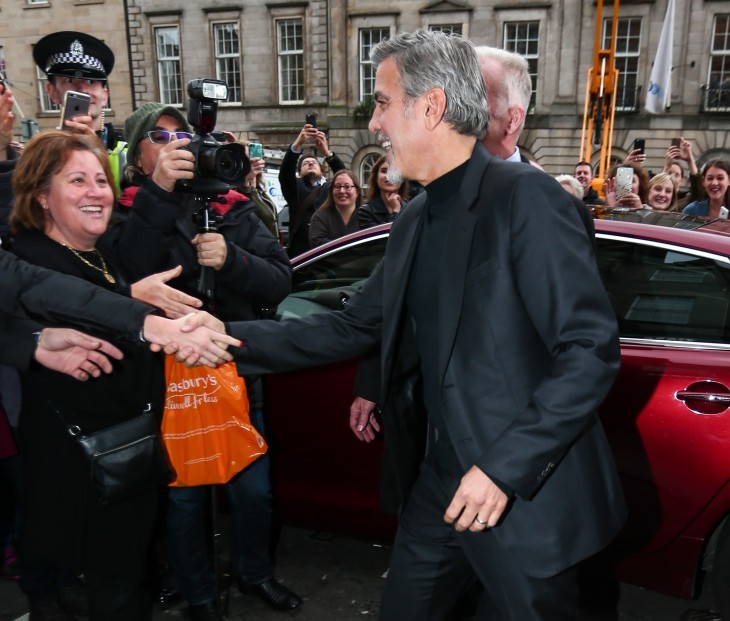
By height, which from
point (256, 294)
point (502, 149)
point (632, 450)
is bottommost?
point (632, 450)

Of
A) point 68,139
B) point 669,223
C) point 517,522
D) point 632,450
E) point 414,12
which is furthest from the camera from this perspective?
point 414,12

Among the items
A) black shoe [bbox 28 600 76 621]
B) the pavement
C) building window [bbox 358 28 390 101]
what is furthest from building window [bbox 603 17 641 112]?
black shoe [bbox 28 600 76 621]

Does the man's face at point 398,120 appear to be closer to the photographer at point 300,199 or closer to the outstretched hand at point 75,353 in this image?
the outstretched hand at point 75,353

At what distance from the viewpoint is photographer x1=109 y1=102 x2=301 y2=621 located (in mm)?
2201

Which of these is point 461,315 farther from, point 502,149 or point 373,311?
point 502,149

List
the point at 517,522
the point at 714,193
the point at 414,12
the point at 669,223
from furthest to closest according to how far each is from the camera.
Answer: the point at 414,12, the point at 714,193, the point at 669,223, the point at 517,522

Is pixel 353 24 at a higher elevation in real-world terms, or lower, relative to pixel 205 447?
higher

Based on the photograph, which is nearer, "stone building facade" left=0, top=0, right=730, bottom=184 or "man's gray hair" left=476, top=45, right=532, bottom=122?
"man's gray hair" left=476, top=45, right=532, bottom=122

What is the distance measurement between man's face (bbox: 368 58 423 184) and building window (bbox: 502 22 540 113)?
799 inches

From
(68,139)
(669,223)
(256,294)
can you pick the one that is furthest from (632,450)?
(68,139)

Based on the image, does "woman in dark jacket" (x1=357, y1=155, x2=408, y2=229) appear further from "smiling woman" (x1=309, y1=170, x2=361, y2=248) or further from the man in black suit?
the man in black suit

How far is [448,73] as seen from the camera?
1541mm

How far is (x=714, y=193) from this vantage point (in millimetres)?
5301

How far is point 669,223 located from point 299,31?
21.6 meters
